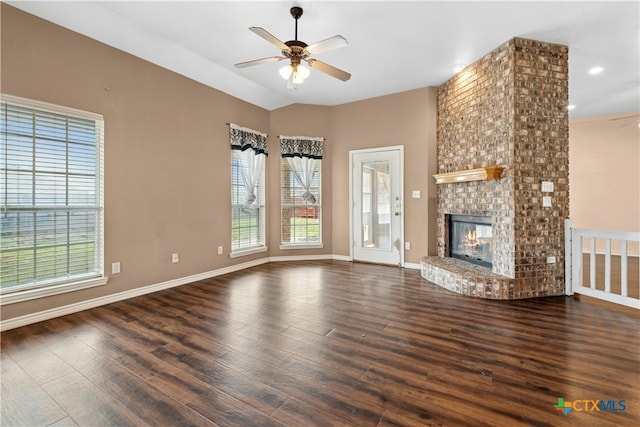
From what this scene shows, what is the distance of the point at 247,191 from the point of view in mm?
5055

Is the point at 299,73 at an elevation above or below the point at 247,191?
above

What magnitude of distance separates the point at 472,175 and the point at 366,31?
216 cm

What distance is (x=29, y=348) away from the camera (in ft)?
7.41

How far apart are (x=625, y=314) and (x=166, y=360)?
4126 millimetres

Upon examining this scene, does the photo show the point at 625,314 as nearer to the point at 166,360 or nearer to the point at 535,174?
the point at 535,174

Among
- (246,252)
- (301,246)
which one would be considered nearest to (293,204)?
(301,246)

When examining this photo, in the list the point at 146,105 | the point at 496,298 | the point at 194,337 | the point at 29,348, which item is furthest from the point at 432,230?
the point at 29,348

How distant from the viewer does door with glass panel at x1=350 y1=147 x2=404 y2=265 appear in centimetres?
510

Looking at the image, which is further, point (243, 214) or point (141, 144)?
point (243, 214)

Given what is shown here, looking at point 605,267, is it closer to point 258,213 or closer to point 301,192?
point 301,192

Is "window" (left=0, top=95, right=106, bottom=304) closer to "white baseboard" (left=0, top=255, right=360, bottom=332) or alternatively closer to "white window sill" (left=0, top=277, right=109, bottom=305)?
"white window sill" (left=0, top=277, right=109, bottom=305)

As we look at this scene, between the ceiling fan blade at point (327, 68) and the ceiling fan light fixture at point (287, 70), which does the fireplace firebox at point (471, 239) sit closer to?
the ceiling fan blade at point (327, 68)

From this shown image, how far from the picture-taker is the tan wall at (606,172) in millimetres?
5855

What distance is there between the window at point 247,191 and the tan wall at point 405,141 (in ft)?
4.79
